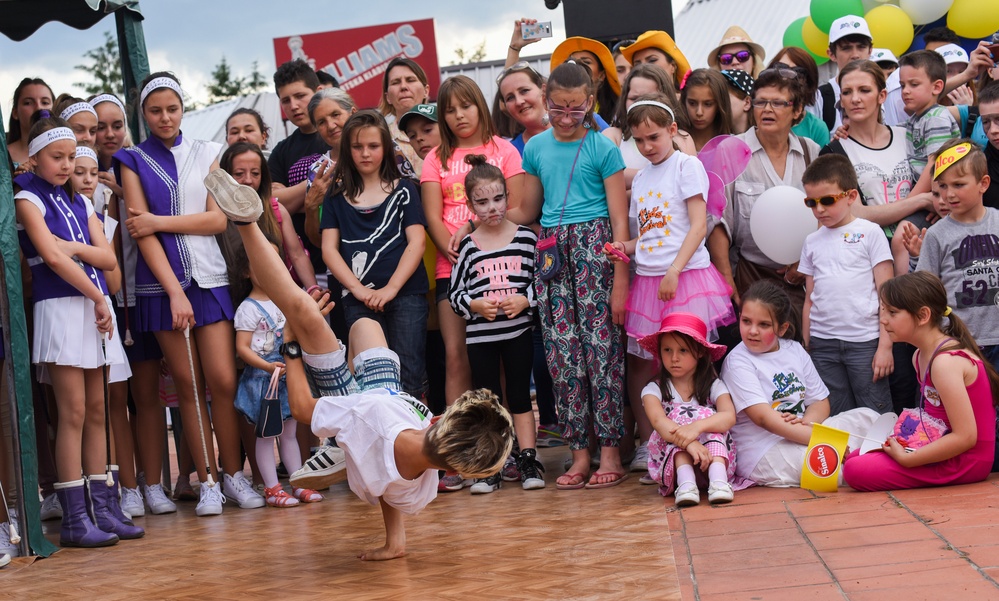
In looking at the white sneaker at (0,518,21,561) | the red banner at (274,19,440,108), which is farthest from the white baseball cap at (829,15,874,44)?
the red banner at (274,19,440,108)

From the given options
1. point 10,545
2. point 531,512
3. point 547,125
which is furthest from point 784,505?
point 10,545

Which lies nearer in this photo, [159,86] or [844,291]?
[844,291]

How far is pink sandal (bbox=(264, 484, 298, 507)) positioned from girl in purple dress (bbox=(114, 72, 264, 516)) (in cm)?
5

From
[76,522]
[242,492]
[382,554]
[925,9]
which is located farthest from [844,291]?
[925,9]

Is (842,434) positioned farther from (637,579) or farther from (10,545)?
(10,545)

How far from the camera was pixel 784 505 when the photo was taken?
4.06m

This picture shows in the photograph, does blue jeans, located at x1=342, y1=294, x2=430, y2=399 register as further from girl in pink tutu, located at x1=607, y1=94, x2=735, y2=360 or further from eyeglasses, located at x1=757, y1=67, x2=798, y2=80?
eyeglasses, located at x1=757, y1=67, x2=798, y2=80

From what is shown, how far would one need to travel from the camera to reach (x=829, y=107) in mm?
6395

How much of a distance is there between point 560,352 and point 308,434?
5.50 ft

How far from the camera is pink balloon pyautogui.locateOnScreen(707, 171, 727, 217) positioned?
195 inches

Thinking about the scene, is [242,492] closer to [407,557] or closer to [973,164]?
[407,557]

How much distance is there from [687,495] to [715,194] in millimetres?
1493

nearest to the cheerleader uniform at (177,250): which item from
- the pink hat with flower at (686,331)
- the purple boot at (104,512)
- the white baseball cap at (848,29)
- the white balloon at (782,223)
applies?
the purple boot at (104,512)

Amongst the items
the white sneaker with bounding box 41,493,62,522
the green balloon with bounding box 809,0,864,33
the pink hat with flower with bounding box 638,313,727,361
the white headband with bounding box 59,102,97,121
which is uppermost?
the green balloon with bounding box 809,0,864,33
